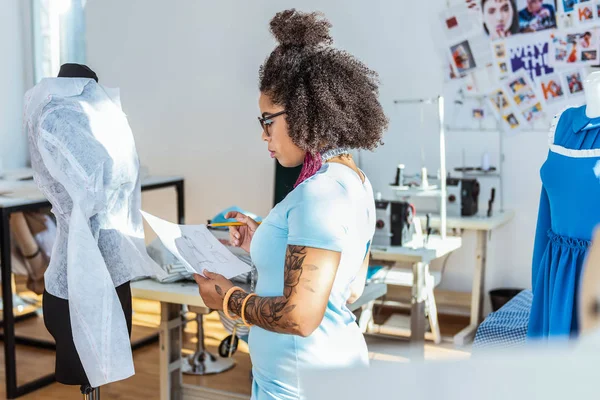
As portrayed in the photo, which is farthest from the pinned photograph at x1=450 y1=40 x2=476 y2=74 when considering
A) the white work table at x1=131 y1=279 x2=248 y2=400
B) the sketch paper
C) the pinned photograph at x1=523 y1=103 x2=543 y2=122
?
the sketch paper

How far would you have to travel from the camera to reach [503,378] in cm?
37

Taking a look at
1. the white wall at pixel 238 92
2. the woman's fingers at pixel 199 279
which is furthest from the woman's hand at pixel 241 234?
the white wall at pixel 238 92

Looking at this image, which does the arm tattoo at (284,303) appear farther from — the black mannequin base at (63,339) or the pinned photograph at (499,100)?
the pinned photograph at (499,100)

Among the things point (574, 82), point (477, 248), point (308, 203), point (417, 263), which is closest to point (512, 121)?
point (574, 82)

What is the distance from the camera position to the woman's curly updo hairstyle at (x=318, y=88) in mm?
1350

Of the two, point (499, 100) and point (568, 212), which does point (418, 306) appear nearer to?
point (499, 100)

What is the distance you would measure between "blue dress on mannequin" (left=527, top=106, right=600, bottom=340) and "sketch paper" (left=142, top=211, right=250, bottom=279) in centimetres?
88

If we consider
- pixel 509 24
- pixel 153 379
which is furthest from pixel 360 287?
pixel 509 24

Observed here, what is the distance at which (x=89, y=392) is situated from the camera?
2104 mm

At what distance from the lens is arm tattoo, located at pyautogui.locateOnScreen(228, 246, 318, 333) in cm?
121

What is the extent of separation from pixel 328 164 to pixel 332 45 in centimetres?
25

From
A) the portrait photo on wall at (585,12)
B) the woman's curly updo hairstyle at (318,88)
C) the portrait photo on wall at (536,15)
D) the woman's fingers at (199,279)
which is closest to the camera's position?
the woman's curly updo hairstyle at (318,88)

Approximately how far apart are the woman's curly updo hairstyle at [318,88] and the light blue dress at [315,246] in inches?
3.0

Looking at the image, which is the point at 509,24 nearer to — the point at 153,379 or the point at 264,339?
the point at 153,379
